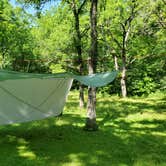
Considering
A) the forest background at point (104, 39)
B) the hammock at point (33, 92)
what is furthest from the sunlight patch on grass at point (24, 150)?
the forest background at point (104, 39)

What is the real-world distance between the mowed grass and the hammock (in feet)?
1.87

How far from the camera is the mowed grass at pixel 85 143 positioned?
469 cm

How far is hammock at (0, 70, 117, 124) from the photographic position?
5.43 meters

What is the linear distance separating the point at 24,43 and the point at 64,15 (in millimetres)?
7594

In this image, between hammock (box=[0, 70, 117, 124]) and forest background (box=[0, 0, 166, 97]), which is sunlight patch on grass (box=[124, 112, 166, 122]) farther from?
forest background (box=[0, 0, 166, 97])

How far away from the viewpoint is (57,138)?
6.11 meters

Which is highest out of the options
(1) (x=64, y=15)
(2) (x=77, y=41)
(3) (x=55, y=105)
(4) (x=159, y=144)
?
(1) (x=64, y=15)

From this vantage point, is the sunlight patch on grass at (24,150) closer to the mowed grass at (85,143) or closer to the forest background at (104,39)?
the mowed grass at (85,143)

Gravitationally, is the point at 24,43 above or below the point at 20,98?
above

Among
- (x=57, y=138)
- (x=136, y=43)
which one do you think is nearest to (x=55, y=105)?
(x=57, y=138)

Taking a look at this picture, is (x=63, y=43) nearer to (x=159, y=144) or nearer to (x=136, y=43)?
(x=136, y=43)

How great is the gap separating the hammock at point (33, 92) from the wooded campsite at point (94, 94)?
0.9 inches

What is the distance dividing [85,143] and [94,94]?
152 cm

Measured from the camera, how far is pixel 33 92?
5.97 meters
